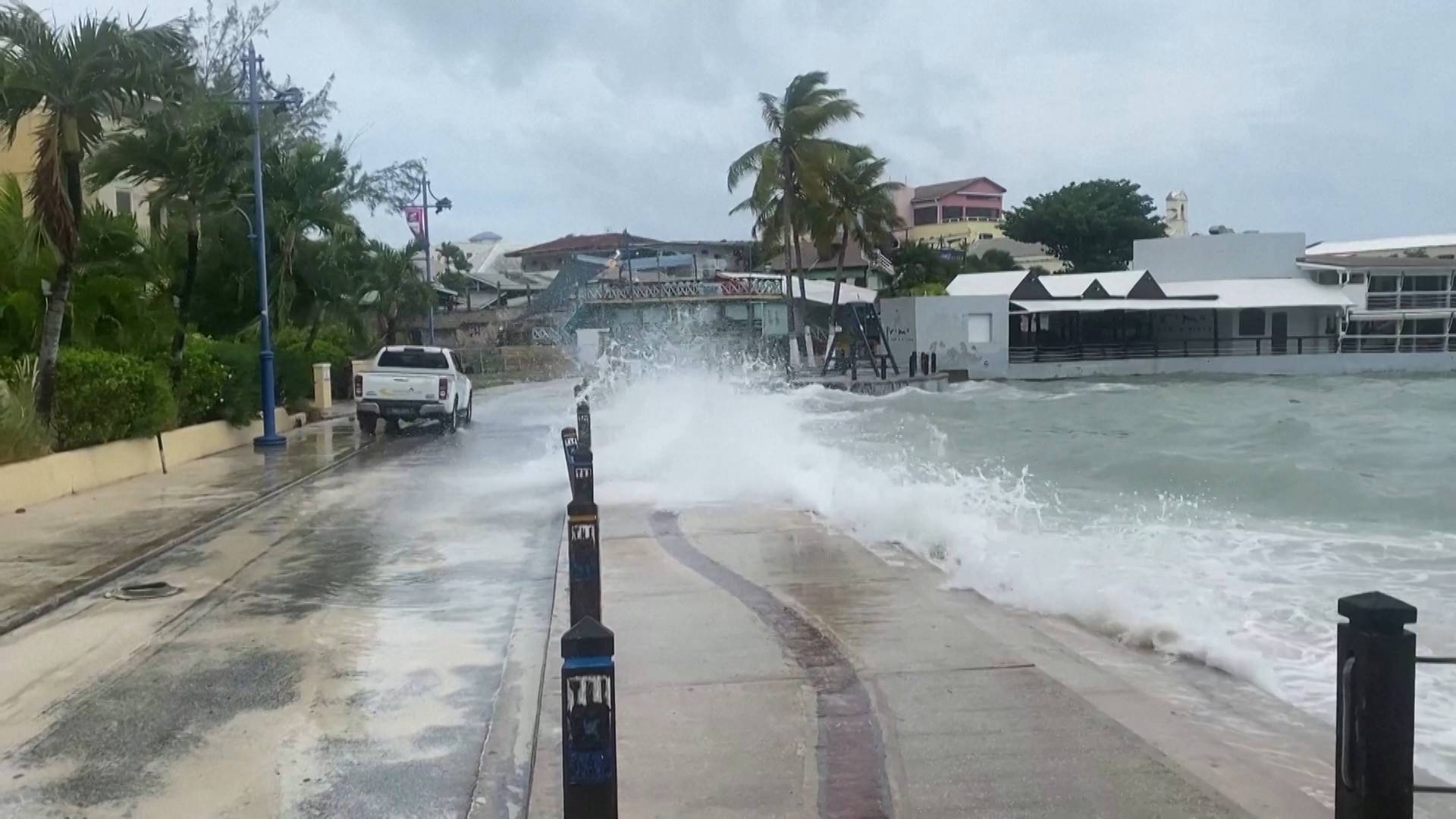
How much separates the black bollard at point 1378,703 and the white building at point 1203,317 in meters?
50.6

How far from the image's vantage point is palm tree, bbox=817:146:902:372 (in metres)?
51.4

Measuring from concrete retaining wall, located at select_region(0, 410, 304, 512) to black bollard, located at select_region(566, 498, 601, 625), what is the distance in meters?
9.67

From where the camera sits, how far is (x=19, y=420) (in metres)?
14.4

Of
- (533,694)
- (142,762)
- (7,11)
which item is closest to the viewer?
(142,762)

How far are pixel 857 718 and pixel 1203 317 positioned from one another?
192 feet

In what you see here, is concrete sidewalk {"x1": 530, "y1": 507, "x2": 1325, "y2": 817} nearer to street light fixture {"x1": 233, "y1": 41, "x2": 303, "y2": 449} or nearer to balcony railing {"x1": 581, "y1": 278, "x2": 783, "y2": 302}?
street light fixture {"x1": 233, "y1": 41, "x2": 303, "y2": 449}

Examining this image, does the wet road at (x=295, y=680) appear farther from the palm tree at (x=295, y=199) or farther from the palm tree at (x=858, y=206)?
the palm tree at (x=858, y=206)

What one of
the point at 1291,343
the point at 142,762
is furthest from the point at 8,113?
the point at 1291,343

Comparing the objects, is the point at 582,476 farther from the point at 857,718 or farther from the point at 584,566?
the point at 857,718

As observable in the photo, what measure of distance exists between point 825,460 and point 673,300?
124 ft

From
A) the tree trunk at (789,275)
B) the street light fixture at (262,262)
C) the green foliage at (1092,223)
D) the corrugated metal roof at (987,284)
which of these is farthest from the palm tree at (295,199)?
the green foliage at (1092,223)

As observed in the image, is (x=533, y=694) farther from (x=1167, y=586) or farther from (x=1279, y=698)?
(x=1167, y=586)

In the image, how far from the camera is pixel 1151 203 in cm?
8112

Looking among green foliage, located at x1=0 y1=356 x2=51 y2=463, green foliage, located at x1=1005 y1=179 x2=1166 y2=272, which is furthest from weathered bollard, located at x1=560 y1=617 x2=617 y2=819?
green foliage, located at x1=1005 y1=179 x2=1166 y2=272
